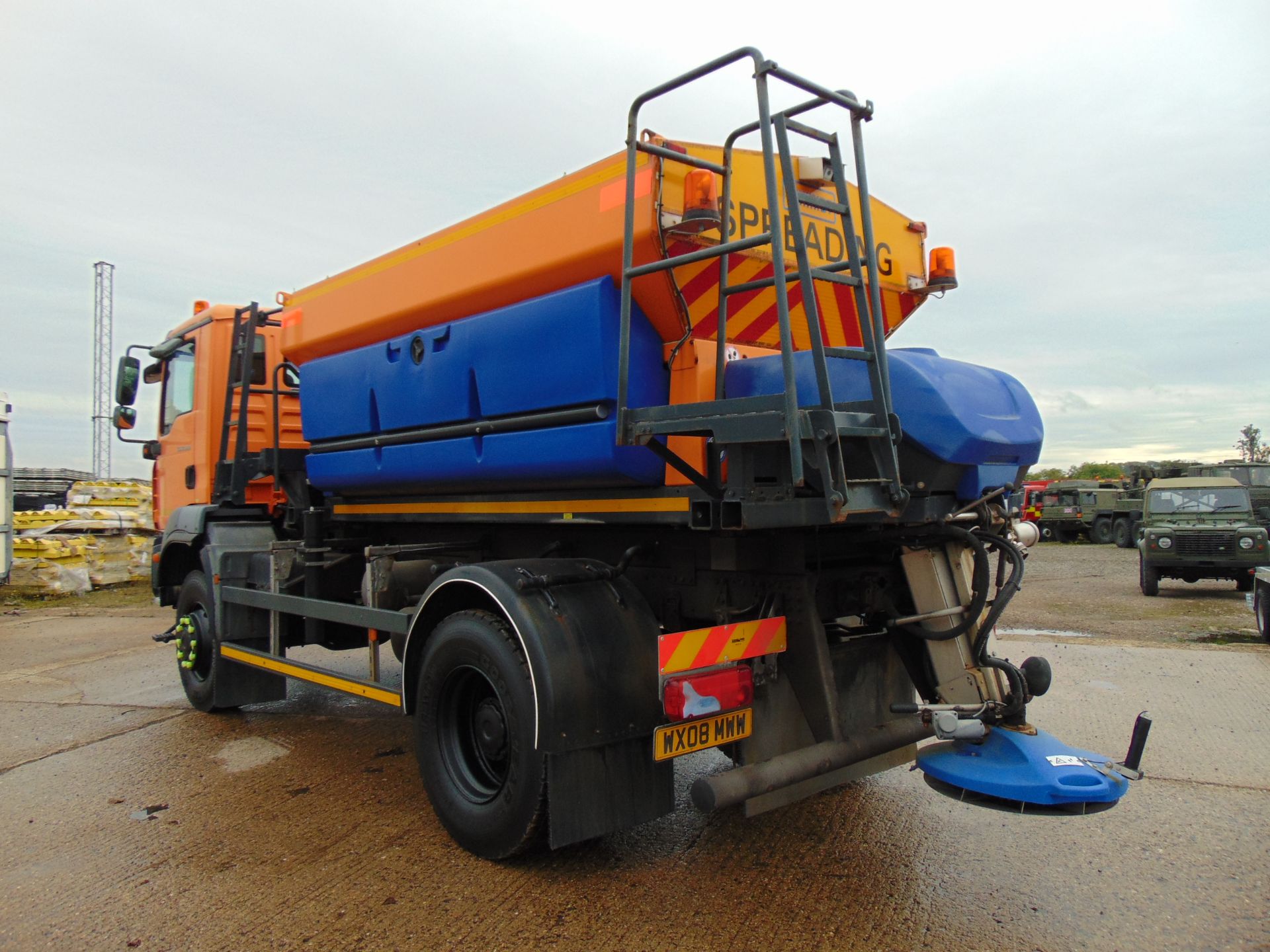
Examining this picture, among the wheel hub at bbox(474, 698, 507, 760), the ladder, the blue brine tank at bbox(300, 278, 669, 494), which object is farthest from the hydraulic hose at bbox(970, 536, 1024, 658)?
the wheel hub at bbox(474, 698, 507, 760)

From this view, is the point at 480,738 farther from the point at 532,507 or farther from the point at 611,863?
the point at 532,507

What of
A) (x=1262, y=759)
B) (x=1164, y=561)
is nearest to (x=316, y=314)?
(x=1262, y=759)

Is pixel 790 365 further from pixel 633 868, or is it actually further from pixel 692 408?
pixel 633 868

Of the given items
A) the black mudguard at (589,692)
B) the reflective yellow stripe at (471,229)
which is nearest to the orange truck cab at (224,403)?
the reflective yellow stripe at (471,229)

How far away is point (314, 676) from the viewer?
17.0 feet

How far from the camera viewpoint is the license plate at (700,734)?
A: 3.33 meters

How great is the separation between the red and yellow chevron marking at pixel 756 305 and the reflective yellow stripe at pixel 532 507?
27.6 inches

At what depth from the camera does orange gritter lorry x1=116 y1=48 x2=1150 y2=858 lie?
10.6 feet

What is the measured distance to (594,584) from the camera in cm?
381

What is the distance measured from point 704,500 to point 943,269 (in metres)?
1.83

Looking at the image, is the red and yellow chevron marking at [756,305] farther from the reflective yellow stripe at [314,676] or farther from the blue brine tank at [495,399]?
the reflective yellow stripe at [314,676]

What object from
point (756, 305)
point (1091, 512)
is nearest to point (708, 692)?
point (756, 305)

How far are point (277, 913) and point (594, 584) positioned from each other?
1712mm

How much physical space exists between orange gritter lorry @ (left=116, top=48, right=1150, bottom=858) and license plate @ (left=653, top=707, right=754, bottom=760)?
0.01 meters
